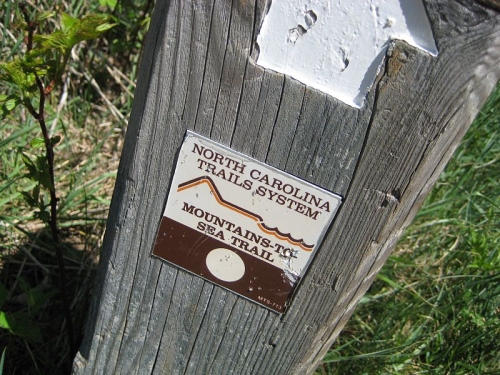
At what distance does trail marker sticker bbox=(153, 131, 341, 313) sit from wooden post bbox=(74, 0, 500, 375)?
0.03 metres

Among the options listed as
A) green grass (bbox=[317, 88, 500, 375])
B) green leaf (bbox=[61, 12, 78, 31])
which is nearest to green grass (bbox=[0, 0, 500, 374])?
green grass (bbox=[317, 88, 500, 375])

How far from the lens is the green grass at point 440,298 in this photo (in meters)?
2.24

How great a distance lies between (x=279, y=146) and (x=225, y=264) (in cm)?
39

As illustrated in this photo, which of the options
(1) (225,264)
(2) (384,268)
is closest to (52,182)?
(1) (225,264)

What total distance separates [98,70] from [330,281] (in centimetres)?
219

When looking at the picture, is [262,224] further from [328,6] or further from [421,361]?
[421,361]

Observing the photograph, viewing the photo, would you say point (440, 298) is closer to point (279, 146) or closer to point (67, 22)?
point (279, 146)

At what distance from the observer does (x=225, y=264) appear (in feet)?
4.77

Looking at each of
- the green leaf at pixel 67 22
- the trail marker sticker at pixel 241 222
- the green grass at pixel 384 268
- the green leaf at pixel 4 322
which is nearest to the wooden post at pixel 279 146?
the trail marker sticker at pixel 241 222

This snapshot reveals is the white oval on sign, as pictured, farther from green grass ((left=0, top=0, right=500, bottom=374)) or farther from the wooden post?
green grass ((left=0, top=0, right=500, bottom=374))

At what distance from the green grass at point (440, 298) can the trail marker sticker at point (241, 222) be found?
81 centimetres

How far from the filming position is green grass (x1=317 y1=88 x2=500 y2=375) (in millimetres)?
Result: 2244

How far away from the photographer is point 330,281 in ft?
4.67

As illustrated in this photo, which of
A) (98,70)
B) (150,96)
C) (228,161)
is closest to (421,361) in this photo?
(228,161)
